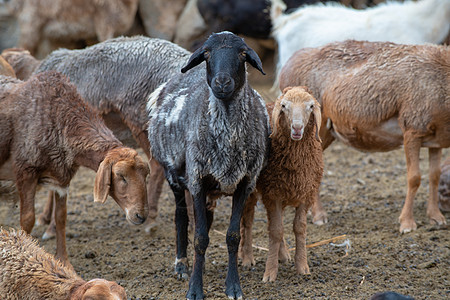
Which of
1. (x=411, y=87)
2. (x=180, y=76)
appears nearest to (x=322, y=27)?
(x=411, y=87)

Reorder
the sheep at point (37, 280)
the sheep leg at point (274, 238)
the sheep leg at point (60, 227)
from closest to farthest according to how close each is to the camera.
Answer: the sheep at point (37, 280)
the sheep leg at point (274, 238)
the sheep leg at point (60, 227)

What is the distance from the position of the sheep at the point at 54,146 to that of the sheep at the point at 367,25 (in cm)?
516

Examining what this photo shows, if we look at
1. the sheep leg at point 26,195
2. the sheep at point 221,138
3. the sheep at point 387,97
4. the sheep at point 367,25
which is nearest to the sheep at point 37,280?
the sheep at point 221,138

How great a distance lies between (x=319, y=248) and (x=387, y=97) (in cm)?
195

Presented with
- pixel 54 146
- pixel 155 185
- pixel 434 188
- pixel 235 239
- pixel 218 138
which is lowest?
pixel 155 185

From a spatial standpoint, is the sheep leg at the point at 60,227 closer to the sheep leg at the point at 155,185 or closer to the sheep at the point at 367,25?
the sheep leg at the point at 155,185

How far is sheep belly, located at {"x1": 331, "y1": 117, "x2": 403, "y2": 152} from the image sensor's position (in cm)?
782

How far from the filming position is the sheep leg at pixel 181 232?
21.3 feet

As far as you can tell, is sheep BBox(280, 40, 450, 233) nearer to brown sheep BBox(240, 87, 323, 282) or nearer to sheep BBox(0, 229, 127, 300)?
brown sheep BBox(240, 87, 323, 282)

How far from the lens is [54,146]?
6648mm

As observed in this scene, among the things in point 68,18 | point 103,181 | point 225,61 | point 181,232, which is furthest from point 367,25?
point 68,18

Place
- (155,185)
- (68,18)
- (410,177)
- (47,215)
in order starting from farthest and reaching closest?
(68,18) < (47,215) < (155,185) < (410,177)

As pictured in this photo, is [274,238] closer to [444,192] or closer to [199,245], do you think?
[199,245]

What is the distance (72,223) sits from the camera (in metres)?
8.78
